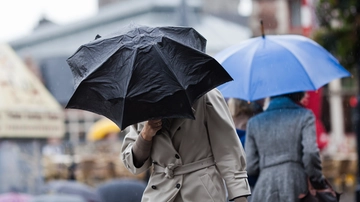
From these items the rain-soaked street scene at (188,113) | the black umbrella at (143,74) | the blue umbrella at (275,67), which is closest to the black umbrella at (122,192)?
the rain-soaked street scene at (188,113)

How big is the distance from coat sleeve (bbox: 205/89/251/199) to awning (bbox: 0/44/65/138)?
5.60 meters

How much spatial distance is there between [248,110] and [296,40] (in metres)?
0.67

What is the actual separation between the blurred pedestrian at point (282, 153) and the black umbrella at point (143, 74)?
5.36ft

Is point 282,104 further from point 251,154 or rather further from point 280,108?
point 251,154

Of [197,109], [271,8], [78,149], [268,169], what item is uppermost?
[197,109]

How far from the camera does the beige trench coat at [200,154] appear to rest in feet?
13.6

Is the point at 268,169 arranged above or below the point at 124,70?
below

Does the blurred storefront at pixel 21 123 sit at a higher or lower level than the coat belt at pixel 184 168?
lower

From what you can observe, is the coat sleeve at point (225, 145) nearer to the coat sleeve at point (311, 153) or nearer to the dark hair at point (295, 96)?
the coat sleeve at point (311, 153)

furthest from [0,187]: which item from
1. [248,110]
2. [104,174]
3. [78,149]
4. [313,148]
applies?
[78,149]

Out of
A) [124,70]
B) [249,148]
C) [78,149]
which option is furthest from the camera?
[78,149]

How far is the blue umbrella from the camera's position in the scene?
5.66 metres

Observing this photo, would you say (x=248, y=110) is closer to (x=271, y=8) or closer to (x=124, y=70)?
(x=124, y=70)

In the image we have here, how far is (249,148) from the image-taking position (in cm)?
573
